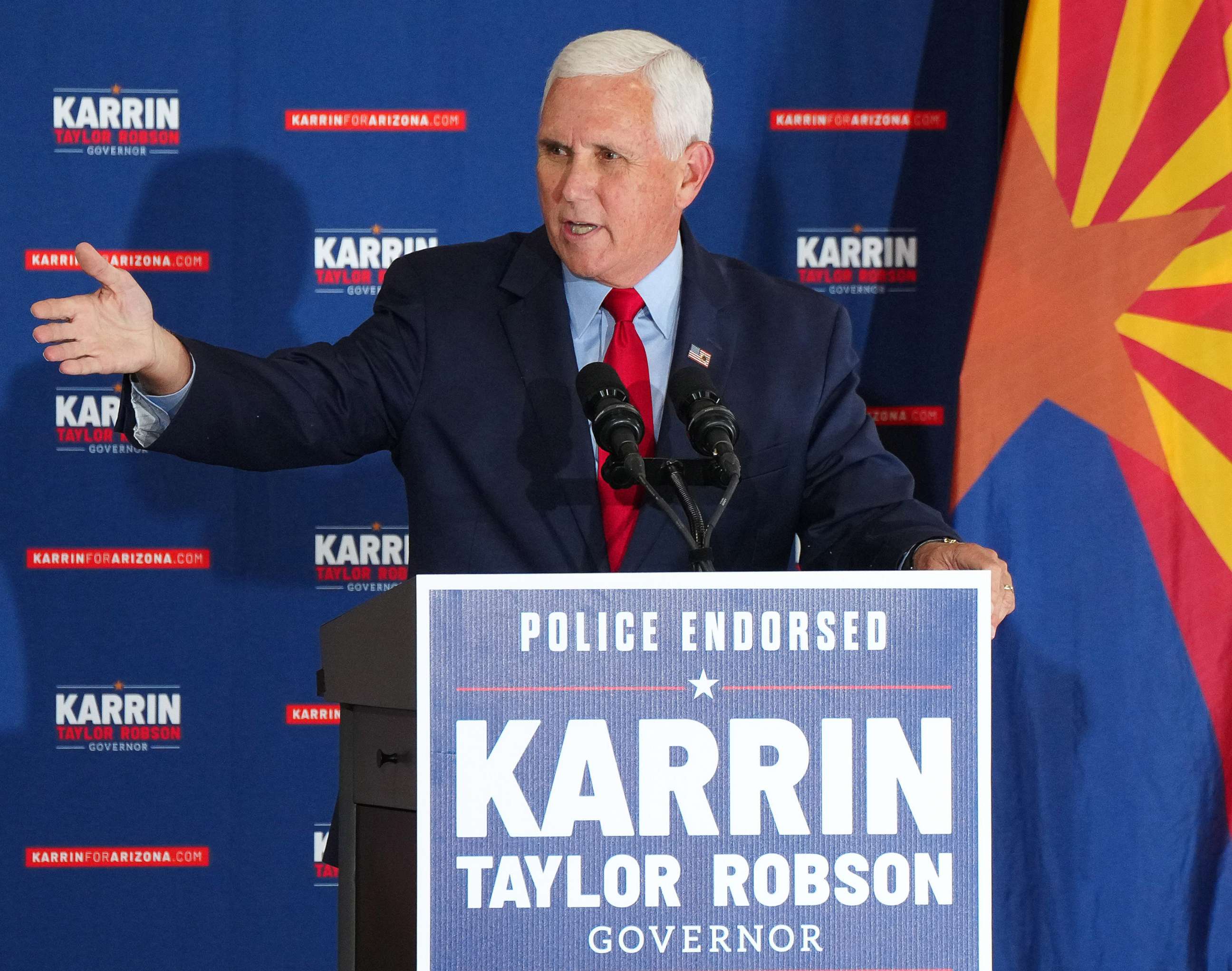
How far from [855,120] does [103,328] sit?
6.76ft

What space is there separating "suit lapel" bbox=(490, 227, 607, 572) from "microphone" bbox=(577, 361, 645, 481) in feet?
1.34

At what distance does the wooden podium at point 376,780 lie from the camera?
1155 mm

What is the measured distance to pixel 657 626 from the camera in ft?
3.33

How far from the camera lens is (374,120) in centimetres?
293

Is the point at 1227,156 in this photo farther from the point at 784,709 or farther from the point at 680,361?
the point at 784,709

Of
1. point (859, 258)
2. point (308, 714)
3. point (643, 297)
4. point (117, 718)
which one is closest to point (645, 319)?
point (643, 297)

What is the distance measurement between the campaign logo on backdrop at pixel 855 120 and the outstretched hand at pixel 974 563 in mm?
1753

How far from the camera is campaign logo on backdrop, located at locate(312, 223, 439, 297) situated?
2930 millimetres

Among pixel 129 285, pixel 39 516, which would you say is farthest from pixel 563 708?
pixel 39 516

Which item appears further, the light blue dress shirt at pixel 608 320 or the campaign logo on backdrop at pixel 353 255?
the campaign logo on backdrop at pixel 353 255

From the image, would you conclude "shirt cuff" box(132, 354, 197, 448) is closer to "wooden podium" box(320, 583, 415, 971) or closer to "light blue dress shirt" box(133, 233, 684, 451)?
"wooden podium" box(320, 583, 415, 971)

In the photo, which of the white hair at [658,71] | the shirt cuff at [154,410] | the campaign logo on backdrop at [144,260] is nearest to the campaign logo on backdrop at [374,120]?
the campaign logo on backdrop at [144,260]

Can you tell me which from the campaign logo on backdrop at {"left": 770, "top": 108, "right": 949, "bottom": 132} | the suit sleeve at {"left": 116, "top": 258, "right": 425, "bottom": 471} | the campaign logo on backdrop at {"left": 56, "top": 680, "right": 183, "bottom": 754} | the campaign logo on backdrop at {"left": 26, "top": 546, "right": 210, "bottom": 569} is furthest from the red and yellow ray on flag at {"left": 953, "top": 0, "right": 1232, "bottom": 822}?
the campaign logo on backdrop at {"left": 56, "top": 680, "right": 183, "bottom": 754}

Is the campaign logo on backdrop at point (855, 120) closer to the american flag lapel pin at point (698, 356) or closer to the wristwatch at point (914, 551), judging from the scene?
the american flag lapel pin at point (698, 356)
